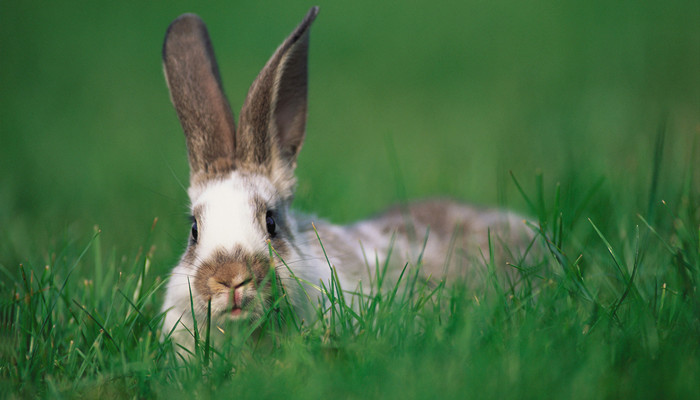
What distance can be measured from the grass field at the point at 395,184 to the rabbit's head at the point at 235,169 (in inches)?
9.0

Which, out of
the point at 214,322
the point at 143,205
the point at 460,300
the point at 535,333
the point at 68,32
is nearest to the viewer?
the point at 535,333

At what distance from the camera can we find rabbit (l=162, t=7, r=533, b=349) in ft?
9.52

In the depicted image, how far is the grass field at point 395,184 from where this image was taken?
7.62 feet

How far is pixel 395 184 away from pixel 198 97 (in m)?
2.40

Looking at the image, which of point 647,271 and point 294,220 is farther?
point 294,220

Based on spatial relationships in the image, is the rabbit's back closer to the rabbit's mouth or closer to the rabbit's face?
the rabbit's face

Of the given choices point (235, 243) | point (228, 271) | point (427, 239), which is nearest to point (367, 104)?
point (427, 239)

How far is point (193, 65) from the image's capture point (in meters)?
3.76

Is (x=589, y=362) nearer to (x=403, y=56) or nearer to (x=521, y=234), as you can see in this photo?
(x=521, y=234)

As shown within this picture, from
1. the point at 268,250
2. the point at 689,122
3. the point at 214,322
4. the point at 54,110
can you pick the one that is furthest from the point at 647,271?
the point at 54,110

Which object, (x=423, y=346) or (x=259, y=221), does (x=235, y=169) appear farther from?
(x=423, y=346)

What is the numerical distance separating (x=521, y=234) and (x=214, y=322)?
6.90 ft

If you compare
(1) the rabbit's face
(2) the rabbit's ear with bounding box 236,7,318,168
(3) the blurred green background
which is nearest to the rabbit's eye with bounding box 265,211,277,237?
(1) the rabbit's face

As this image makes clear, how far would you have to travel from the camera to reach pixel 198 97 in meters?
3.64
